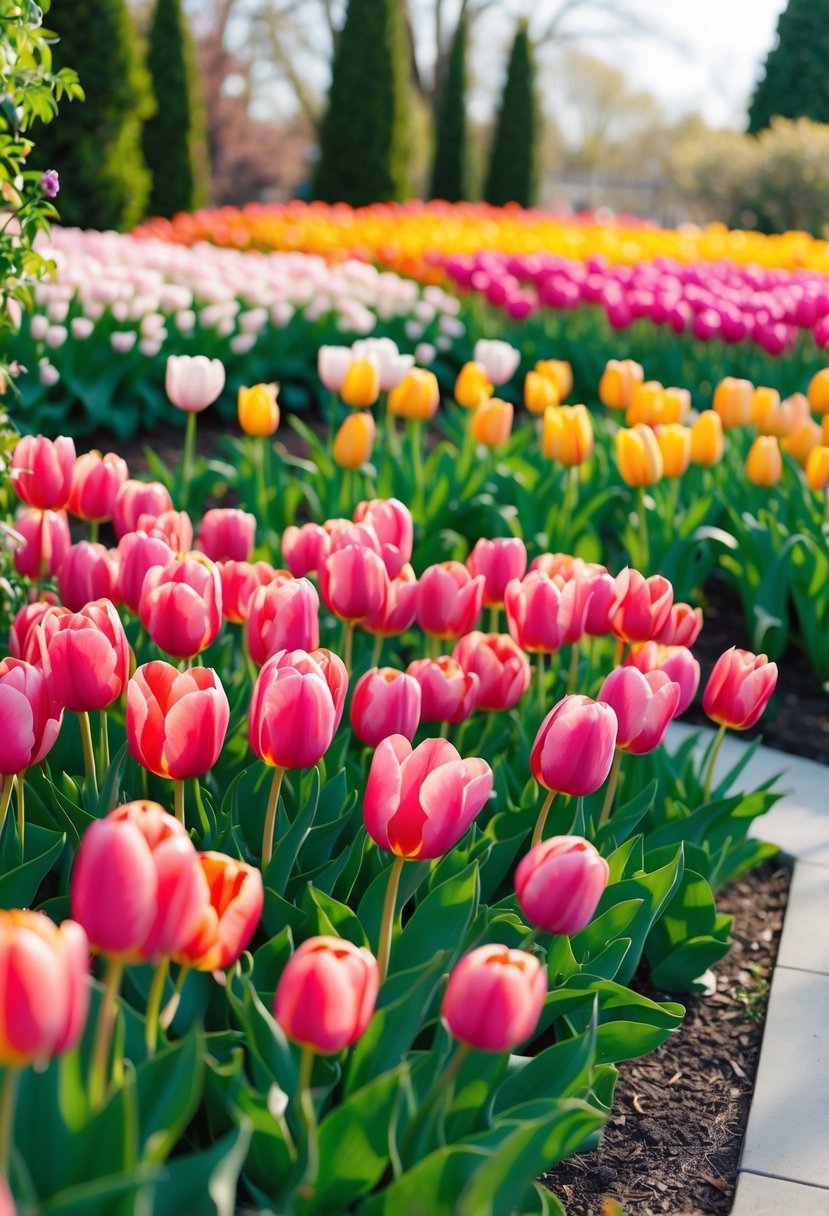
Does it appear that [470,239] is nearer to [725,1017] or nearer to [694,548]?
[694,548]

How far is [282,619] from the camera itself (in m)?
2.00

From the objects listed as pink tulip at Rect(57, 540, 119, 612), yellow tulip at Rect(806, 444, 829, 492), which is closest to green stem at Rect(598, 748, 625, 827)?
pink tulip at Rect(57, 540, 119, 612)

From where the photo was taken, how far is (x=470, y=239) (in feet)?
36.3

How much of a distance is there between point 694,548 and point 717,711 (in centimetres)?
184

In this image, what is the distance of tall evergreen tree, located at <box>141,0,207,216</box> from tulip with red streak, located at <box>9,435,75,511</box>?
1441 cm

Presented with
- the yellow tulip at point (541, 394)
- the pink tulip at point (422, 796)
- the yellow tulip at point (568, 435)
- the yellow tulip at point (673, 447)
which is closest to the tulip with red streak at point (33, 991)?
the pink tulip at point (422, 796)

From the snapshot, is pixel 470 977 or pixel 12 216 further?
pixel 12 216

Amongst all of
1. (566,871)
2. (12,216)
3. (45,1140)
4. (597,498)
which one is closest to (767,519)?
(597,498)

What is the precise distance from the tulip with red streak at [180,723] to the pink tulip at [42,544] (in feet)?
3.34

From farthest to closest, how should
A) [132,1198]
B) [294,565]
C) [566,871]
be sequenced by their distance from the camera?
1. [294,565]
2. [566,871]
3. [132,1198]

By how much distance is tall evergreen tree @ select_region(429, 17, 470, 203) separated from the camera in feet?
71.9

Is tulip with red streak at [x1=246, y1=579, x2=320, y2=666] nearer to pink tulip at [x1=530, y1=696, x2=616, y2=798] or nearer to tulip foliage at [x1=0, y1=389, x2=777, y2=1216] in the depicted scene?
tulip foliage at [x1=0, y1=389, x2=777, y2=1216]

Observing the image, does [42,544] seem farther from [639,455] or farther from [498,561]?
[639,455]

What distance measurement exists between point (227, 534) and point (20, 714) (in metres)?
1.08
